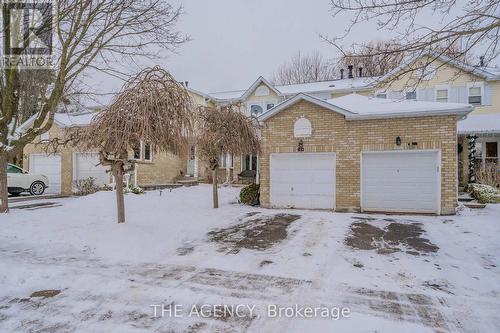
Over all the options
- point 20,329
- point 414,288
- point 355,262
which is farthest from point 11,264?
point 414,288

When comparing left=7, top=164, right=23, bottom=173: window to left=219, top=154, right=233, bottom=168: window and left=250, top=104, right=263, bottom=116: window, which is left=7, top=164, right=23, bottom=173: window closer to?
left=219, top=154, right=233, bottom=168: window

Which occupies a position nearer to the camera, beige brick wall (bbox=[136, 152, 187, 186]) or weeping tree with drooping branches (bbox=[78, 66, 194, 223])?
weeping tree with drooping branches (bbox=[78, 66, 194, 223])

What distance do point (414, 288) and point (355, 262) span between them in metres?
1.20

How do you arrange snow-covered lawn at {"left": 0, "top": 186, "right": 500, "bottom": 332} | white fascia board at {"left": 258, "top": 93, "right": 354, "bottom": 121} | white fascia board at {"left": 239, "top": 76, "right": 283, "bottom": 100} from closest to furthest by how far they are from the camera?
snow-covered lawn at {"left": 0, "top": 186, "right": 500, "bottom": 332}
white fascia board at {"left": 258, "top": 93, "right": 354, "bottom": 121}
white fascia board at {"left": 239, "top": 76, "right": 283, "bottom": 100}

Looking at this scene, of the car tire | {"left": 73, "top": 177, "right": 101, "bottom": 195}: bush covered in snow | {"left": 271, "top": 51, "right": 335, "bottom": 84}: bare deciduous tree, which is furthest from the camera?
{"left": 271, "top": 51, "right": 335, "bottom": 84}: bare deciduous tree

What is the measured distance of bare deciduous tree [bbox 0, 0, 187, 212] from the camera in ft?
29.0

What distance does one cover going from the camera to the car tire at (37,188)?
53.1 ft

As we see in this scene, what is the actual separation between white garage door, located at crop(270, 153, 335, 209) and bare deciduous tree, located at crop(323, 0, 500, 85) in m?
6.14

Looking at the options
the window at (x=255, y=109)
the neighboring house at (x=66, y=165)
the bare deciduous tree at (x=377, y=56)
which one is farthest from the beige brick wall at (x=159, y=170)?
the bare deciduous tree at (x=377, y=56)

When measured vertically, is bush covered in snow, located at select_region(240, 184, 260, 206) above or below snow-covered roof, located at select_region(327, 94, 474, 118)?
below

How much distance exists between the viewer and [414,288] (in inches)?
173

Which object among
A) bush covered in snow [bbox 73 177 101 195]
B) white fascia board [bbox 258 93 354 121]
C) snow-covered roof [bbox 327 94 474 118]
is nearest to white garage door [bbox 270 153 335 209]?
white fascia board [bbox 258 93 354 121]

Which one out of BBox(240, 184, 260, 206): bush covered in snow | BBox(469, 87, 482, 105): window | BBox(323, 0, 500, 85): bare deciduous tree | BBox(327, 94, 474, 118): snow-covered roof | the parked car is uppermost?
BBox(469, 87, 482, 105): window

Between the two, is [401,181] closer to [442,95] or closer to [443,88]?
[442,95]
